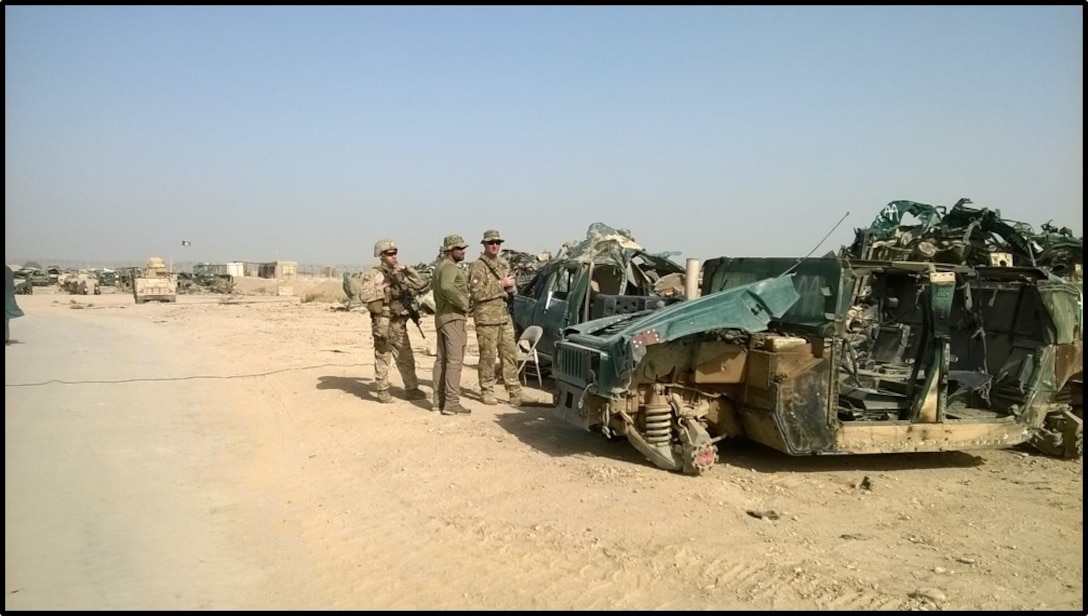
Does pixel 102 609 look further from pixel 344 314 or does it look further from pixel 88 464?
pixel 344 314

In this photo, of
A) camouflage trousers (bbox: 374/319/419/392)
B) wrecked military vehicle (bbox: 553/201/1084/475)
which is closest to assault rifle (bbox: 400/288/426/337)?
camouflage trousers (bbox: 374/319/419/392)

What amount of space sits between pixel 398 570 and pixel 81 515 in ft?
7.53

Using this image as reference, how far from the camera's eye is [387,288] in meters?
9.33

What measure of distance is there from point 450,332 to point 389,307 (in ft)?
4.13

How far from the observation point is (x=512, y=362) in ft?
31.2

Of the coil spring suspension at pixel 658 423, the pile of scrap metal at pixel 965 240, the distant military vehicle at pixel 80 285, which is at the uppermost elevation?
the pile of scrap metal at pixel 965 240

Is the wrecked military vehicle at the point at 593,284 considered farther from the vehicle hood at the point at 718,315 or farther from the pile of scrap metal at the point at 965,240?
the pile of scrap metal at the point at 965,240

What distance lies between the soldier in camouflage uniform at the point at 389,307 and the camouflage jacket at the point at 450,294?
0.89 m

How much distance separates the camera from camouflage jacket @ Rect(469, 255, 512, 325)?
922cm

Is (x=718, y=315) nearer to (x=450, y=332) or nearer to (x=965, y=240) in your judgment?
(x=450, y=332)

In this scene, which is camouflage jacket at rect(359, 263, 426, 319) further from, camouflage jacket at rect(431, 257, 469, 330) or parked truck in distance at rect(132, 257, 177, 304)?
parked truck in distance at rect(132, 257, 177, 304)

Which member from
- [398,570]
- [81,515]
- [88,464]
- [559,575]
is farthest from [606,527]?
[88,464]

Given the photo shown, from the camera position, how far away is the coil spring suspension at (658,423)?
20.3 ft

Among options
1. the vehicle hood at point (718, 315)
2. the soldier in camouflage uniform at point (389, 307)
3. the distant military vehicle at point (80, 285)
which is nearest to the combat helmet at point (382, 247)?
the soldier in camouflage uniform at point (389, 307)
